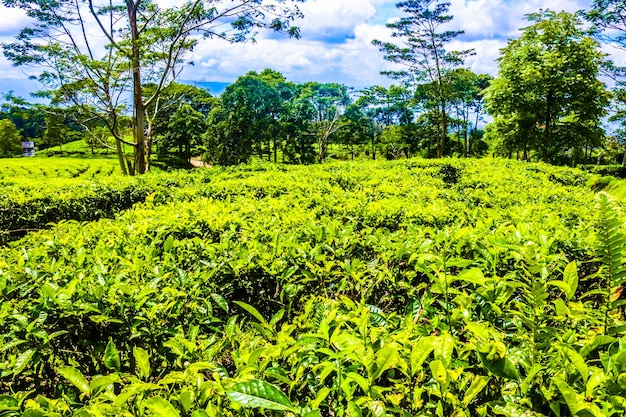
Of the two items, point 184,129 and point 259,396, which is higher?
point 184,129

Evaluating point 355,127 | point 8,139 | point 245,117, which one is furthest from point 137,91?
point 8,139

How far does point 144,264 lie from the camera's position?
96.8 inches

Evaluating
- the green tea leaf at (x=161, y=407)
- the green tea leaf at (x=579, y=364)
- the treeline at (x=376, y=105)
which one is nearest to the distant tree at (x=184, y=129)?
the treeline at (x=376, y=105)

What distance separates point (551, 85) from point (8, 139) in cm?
6854

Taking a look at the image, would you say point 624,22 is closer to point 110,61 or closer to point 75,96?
point 110,61

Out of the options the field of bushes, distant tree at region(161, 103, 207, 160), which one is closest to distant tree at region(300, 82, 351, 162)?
distant tree at region(161, 103, 207, 160)

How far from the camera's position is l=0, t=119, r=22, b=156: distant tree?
55.9 meters

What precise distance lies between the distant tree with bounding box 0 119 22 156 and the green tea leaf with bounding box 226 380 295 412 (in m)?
70.9

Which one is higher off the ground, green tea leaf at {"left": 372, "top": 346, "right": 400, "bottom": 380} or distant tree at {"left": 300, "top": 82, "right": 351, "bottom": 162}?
distant tree at {"left": 300, "top": 82, "right": 351, "bottom": 162}

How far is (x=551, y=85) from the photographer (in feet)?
55.8

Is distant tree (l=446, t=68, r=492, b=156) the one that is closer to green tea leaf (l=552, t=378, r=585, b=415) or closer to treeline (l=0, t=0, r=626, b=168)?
treeline (l=0, t=0, r=626, b=168)

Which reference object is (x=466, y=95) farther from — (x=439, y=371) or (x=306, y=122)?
(x=439, y=371)

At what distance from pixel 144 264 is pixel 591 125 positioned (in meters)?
24.7

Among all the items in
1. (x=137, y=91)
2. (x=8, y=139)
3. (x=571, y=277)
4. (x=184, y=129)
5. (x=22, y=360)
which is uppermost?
(x=184, y=129)
